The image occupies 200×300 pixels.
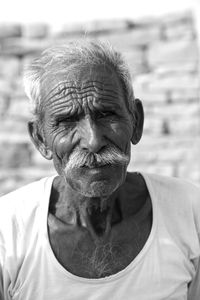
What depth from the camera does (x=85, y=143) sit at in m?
2.76

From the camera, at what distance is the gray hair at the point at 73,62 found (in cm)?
290

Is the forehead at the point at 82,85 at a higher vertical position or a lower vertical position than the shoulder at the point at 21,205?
higher

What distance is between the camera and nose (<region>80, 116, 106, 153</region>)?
2730 millimetres

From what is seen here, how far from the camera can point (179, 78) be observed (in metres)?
7.11

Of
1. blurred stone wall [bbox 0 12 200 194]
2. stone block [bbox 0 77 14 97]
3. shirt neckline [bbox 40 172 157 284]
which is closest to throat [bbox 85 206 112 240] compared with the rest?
shirt neckline [bbox 40 172 157 284]

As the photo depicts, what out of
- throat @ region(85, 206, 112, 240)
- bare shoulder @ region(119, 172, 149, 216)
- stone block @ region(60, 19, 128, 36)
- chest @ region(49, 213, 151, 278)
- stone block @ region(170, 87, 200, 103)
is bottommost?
chest @ region(49, 213, 151, 278)

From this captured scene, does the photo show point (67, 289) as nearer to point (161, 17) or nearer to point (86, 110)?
point (86, 110)

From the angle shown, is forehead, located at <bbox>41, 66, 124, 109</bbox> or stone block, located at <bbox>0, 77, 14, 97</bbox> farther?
stone block, located at <bbox>0, 77, 14, 97</bbox>

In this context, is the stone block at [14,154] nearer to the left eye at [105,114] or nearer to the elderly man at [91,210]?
the elderly man at [91,210]

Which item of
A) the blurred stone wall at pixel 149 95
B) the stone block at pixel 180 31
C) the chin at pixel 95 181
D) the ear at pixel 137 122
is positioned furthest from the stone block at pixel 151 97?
the chin at pixel 95 181

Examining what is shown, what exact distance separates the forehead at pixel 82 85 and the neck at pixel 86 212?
470 mm

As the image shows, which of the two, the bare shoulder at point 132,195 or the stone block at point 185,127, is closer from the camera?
the bare shoulder at point 132,195

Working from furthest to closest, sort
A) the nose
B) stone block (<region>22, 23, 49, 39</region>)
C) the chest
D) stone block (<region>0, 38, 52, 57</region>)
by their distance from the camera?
stone block (<region>0, 38, 52, 57</region>), stone block (<region>22, 23, 49, 39</region>), the chest, the nose

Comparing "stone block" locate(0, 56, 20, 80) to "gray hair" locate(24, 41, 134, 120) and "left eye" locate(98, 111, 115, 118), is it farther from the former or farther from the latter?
"left eye" locate(98, 111, 115, 118)
